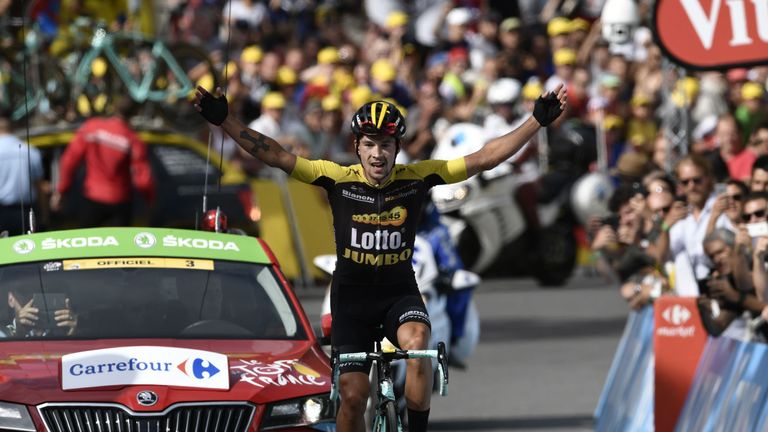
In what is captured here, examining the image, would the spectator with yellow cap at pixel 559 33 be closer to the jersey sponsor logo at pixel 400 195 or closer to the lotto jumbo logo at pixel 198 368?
the jersey sponsor logo at pixel 400 195

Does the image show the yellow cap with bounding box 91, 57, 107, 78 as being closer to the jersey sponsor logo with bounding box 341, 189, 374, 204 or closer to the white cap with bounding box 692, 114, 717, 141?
the white cap with bounding box 692, 114, 717, 141

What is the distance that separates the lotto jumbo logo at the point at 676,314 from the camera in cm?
1099

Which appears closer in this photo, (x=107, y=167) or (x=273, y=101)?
(x=107, y=167)

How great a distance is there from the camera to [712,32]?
36.5ft

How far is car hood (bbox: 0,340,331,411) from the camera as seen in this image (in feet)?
27.7

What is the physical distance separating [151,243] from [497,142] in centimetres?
184

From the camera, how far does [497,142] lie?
9.26 m

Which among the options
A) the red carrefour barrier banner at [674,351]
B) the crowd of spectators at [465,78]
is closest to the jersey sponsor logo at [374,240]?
the red carrefour barrier banner at [674,351]

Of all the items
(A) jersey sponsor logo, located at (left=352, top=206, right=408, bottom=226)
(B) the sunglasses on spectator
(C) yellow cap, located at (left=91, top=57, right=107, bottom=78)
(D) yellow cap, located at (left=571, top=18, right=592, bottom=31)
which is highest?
(D) yellow cap, located at (left=571, top=18, right=592, bottom=31)

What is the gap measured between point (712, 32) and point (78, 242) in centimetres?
358

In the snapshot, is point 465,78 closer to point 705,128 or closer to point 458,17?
point 458,17

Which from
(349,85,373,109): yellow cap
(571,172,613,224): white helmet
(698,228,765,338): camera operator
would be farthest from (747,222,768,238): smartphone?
(349,85,373,109): yellow cap

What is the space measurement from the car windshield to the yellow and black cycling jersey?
0.71 metres

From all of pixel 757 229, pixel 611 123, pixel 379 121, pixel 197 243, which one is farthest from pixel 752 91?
pixel 379 121
